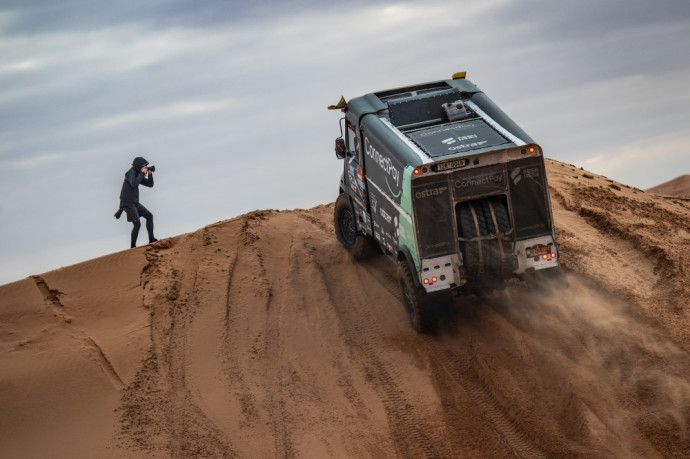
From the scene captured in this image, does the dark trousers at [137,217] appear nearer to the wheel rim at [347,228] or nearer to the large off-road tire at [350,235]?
the large off-road tire at [350,235]

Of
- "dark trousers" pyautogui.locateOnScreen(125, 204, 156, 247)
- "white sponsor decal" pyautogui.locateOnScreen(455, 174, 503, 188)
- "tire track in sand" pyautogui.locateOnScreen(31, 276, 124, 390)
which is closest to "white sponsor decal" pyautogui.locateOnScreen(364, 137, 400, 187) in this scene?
"white sponsor decal" pyautogui.locateOnScreen(455, 174, 503, 188)

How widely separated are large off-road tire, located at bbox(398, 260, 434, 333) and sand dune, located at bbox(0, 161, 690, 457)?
33 centimetres

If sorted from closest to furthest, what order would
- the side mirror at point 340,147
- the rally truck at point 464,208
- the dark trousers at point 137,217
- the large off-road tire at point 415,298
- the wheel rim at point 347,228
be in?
the rally truck at point 464,208
the large off-road tire at point 415,298
the side mirror at point 340,147
the wheel rim at point 347,228
the dark trousers at point 137,217

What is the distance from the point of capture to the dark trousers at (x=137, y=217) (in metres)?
16.7

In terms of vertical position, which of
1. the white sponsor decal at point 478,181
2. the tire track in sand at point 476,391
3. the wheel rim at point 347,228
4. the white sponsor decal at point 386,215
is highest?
the white sponsor decal at point 478,181

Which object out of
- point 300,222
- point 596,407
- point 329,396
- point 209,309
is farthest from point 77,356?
point 596,407

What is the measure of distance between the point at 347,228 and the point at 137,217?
14.6 feet

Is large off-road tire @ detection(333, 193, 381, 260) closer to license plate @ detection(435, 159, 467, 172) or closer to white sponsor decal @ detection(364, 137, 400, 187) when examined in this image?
white sponsor decal @ detection(364, 137, 400, 187)

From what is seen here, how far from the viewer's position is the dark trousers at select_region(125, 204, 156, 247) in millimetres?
16688

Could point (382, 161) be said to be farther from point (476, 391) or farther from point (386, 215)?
point (476, 391)

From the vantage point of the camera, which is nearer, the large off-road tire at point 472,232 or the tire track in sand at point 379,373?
the tire track in sand at point 379,373

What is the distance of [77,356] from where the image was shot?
14.0m

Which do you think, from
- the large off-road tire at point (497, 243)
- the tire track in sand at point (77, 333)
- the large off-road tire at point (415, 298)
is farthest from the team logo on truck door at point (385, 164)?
the tire track in sand at point (77, 333)

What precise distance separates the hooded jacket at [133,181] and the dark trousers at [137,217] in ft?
0.54
